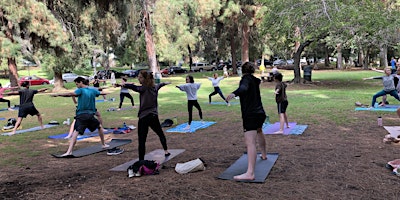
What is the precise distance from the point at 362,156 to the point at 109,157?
4828 millimetres

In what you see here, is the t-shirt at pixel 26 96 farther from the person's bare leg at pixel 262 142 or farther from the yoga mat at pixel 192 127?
the person's bare leg at pixel 262 142

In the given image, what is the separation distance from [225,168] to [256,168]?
0.53 metres

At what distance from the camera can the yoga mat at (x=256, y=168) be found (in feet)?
17.3

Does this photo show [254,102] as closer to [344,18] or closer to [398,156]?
[398,156]

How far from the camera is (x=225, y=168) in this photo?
5887mm

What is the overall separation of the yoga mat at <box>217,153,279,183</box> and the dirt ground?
105 millimetres

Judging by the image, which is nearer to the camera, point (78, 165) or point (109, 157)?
point (78, 165)

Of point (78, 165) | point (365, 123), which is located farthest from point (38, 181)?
point (365, 123)

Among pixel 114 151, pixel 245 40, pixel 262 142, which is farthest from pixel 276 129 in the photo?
pixel 245 40

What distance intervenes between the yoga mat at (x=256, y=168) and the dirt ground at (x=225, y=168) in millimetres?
105

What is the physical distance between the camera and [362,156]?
6.21 meters

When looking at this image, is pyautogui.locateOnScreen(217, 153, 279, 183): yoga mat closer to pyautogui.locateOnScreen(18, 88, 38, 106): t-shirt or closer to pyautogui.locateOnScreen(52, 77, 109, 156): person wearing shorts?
pyautogui.locateOnScreen(52, 77, 109, 156): person wearing shorts

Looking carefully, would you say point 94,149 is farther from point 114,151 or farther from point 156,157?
point 156,157

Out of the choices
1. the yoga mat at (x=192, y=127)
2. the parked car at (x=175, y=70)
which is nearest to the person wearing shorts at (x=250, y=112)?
the yoga mat at (x=192, y=127)
